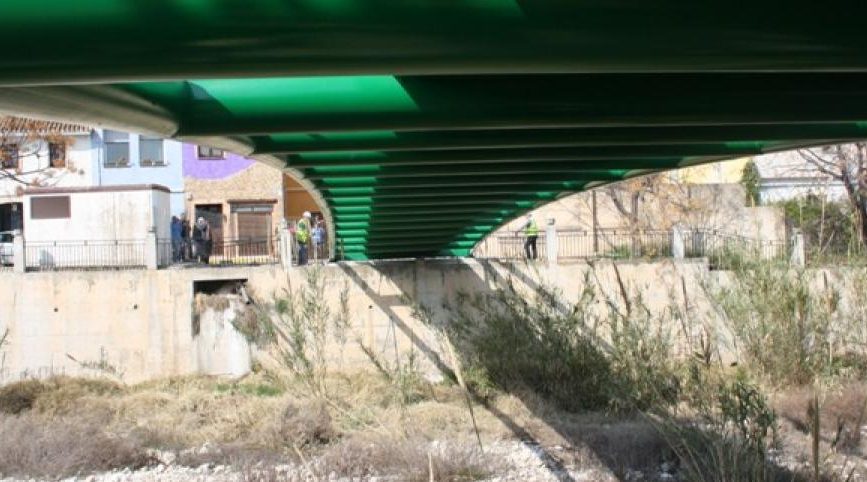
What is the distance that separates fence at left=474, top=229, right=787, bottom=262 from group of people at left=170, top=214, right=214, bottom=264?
6.77m

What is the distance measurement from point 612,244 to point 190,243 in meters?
10.7

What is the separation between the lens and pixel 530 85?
4.43 metres

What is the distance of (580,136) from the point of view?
5.46 meters

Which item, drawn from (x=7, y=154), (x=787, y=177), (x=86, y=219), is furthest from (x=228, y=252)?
(x=787, y=177)

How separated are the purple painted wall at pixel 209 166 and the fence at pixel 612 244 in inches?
461

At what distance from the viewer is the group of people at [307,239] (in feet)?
71.3

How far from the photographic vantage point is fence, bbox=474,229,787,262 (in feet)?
71.1

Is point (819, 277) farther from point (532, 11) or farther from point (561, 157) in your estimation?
point (532, 11)

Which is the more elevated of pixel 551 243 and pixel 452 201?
pixel 452 201

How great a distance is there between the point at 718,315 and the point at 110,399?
11.4 metres

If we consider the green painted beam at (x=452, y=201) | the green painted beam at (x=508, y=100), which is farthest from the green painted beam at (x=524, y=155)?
the green painted beam at (x=452, y=201)

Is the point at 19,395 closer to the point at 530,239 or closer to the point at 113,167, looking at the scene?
the point at 530,239

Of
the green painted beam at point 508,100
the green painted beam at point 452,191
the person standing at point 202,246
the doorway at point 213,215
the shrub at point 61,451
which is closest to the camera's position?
the green painted beam at point 508,100

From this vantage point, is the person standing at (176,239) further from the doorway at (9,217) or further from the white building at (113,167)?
the doorway at (9,217)
